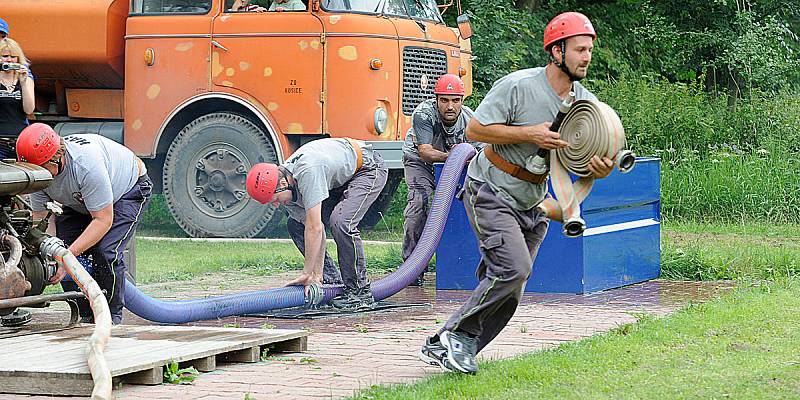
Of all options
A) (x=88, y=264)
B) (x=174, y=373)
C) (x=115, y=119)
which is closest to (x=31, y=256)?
(x=88, y=264)

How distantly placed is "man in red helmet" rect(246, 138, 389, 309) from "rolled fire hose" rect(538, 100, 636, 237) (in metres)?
2.84

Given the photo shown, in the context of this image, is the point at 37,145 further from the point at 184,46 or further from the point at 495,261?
the point at 184,46

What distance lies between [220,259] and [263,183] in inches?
169

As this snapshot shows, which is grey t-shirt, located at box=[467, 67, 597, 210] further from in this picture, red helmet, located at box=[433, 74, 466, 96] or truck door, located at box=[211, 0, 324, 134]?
truck door, located at box=[211, 0, 324, 134]

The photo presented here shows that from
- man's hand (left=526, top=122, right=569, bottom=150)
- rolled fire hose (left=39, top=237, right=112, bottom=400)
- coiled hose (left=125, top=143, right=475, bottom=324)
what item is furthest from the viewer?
coiled hose (left=125, top=143, right=475, bottom=324)

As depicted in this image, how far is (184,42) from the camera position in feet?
46.9

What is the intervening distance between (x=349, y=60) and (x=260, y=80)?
1009mm

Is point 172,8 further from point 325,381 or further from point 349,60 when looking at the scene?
point 325,381

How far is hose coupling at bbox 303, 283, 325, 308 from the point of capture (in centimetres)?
909

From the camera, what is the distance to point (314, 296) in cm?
913

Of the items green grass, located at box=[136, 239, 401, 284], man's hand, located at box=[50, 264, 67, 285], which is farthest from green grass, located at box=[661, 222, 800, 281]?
man's hand, located at box=[50, 264, 67, 285]

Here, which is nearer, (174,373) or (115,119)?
(174,373)

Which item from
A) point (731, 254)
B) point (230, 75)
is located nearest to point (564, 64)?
point (731, 254)

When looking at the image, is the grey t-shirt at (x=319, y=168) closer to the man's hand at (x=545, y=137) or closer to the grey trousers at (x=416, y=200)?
the grey trousers at (x=416, y=200)
